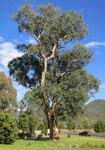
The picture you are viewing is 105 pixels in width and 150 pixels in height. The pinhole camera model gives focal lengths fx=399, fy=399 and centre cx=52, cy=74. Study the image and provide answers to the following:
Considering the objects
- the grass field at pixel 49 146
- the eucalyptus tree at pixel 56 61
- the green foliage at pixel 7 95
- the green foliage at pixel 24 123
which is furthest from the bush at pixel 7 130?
the green foliage at pixel 7 95

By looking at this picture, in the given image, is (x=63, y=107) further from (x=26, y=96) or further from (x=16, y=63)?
(x=16, y=63)

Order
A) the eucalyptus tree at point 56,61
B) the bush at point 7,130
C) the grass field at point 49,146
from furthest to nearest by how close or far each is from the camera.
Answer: the eucalyptus tree at point 56,61 < the bush at point 7,130 < the grass field at point 49,146

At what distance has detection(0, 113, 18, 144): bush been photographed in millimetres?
44375

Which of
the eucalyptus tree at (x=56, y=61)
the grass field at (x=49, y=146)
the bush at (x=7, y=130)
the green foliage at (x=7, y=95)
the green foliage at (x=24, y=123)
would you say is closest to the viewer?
the grass field at (x=49, y=146)

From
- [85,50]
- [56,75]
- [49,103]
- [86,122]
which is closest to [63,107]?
[49,103]

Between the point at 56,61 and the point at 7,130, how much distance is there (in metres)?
18.5

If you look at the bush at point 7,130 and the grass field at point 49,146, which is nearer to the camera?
the grass field at point 49,146

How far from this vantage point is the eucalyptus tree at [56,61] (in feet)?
182

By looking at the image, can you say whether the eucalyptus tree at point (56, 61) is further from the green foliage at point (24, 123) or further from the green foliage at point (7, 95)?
the green foliage at point (7, 95)

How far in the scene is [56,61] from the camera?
60500 mm

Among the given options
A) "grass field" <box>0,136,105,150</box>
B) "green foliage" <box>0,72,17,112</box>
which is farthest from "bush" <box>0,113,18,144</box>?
"green foliage" <box>0,72,17,112</box>

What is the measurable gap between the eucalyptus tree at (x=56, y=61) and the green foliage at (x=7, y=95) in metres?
23.2

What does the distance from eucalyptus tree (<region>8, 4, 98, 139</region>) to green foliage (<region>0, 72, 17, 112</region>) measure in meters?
23.2

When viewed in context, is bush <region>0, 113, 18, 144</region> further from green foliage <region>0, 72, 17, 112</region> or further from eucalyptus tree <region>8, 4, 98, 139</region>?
green foliage <region>0, 72, 17, 112</region>
